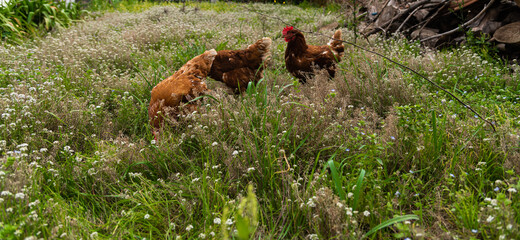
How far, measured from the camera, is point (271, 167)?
2.11 metres

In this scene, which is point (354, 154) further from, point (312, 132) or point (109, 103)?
point (109, 103)

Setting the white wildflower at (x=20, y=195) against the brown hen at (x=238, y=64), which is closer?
the white wildflower at (x=20, y=195)

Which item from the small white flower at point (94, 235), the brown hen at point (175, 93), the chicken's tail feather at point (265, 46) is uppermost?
the chicken's tail feather at point (265, 46)

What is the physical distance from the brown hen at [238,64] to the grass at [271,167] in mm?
225

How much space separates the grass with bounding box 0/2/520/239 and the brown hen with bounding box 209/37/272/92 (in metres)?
0.22

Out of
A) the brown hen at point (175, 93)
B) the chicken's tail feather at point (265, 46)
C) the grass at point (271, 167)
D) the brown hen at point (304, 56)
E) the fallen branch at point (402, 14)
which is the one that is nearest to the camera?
the grass at point (271, 167)

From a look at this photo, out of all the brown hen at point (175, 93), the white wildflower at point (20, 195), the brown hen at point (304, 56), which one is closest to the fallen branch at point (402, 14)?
the brown hen at point (304, 56)

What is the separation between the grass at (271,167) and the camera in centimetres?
168

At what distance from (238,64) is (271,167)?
1.59 m

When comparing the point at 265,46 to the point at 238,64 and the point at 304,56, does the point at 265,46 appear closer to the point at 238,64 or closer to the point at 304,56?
the point at 238,64

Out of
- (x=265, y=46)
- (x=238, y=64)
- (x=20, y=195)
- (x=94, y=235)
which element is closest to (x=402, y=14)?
(x=265, y=46)

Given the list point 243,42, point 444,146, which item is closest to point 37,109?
point 444,146

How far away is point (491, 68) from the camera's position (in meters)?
4.05

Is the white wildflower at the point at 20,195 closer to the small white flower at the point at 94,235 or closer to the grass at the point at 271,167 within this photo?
the grass at the point at 271,167
